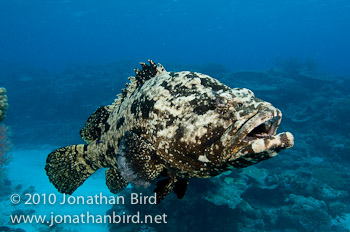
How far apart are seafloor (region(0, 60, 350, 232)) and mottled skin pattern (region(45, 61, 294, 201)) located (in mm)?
7493

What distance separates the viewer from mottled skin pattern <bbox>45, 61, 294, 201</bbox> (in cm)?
214

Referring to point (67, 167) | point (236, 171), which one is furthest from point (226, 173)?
point (67, 167)

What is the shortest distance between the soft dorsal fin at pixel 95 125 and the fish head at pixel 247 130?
Result: 2.47m

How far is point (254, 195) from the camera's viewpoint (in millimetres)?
12242

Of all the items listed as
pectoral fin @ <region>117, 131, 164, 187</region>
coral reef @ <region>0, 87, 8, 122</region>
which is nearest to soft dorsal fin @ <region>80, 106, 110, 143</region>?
pectoral fin @ <region>117, 131, 164, 187</region>

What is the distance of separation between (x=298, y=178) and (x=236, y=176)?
4171mm

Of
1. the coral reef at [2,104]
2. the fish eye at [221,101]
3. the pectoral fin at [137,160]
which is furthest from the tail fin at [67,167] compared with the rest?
the fish eye at [221,101]

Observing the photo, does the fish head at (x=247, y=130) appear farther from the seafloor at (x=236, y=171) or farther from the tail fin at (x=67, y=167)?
the seafloor at (x=236, y=171)

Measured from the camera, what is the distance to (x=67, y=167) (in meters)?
4.37

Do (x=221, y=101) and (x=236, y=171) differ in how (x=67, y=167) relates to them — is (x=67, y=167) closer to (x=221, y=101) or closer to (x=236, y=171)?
(x=221, y=101)

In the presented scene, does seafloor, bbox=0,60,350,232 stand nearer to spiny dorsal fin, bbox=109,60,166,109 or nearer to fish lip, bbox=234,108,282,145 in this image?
spiny dorsal fin, bbox=109,60,166,109

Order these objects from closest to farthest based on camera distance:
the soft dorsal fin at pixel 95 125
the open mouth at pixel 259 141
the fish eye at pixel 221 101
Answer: the open mouth at pixel 259 141
the fish eye at pixel 221 101
the soft dorsal fin at pixel 95 125

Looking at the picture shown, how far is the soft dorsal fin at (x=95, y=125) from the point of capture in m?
4.13

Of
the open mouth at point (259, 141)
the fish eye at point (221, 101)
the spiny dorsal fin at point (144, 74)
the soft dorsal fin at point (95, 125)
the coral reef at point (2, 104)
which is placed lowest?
the open mouth at point (259, 141)
